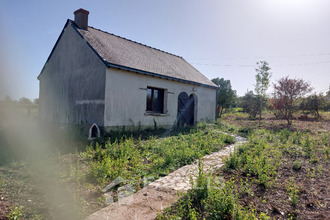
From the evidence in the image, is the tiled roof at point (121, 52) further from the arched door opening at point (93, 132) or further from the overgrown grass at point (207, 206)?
the overgrown grass at point (207, 206)

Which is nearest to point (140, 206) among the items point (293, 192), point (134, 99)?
point (293, 192)

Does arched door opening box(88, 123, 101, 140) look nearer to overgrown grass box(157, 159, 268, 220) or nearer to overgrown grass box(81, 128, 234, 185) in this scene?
overgrown grass box(81, 128, 234, 185)

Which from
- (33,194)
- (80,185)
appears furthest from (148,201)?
(33,194)

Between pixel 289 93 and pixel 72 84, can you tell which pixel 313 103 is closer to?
pixel 289 93

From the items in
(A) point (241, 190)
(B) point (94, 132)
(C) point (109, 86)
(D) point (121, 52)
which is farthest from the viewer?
(D) point (121, 52)

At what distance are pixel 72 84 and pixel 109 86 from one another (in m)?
3.08

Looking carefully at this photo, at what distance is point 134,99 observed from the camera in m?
9.20

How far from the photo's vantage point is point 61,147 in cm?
654

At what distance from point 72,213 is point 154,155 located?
9.45 ft

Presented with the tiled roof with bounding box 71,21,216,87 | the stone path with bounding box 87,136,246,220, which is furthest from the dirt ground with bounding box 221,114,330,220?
the tiled roof with bounding box 71,21,216,87

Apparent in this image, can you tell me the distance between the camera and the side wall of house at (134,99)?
332 inches

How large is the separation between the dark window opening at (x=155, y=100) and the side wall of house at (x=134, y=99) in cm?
27

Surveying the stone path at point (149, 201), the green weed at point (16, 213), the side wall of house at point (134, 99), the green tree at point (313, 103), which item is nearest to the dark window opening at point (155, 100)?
the side wall of house at point (134, 99)

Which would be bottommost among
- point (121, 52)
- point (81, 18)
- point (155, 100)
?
point (155, 100)
